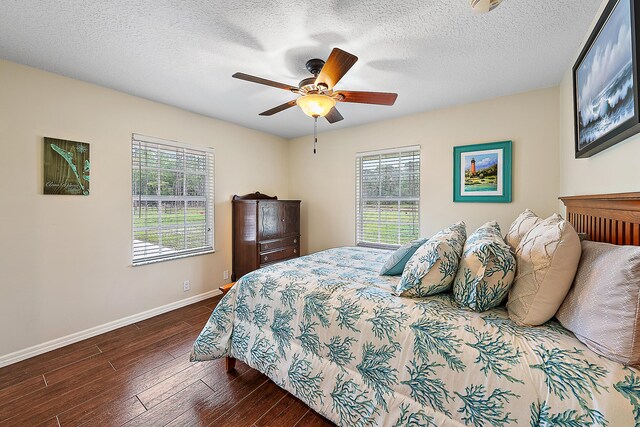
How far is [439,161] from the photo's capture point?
333cm

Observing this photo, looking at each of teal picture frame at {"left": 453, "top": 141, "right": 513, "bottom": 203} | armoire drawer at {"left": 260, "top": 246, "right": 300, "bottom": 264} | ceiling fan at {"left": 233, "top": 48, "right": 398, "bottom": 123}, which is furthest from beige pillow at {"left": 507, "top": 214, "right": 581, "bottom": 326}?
armoire drawer at {"left": 260, "top": 246, "right": 300, "bottom": 264}

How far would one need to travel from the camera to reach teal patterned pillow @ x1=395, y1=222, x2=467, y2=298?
1483 mm

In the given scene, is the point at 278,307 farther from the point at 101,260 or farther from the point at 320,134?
the point at 320,134

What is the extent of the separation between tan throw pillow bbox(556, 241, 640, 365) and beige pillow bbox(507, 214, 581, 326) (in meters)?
0.04

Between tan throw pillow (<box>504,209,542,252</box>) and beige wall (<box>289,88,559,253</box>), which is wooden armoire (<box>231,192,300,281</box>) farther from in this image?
tan throw pillow (<box>504,209,542,252</box>)

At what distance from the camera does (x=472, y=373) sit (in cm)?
110

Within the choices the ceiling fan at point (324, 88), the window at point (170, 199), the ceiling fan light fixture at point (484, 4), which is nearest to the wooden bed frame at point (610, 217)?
the ceiling fan light fixture at point (484, 4)

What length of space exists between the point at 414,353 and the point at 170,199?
125 inches

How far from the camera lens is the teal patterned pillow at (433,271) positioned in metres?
1.48

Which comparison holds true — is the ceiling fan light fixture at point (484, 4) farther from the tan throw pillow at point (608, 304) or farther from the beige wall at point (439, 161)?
the beige wall at point (439, 161)

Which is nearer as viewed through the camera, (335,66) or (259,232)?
(335,66)

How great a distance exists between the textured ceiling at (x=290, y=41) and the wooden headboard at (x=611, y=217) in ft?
3.96

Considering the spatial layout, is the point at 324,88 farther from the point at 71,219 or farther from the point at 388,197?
the point at 71,219

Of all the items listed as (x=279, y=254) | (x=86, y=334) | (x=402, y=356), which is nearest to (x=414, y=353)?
(x=402, y=356)
